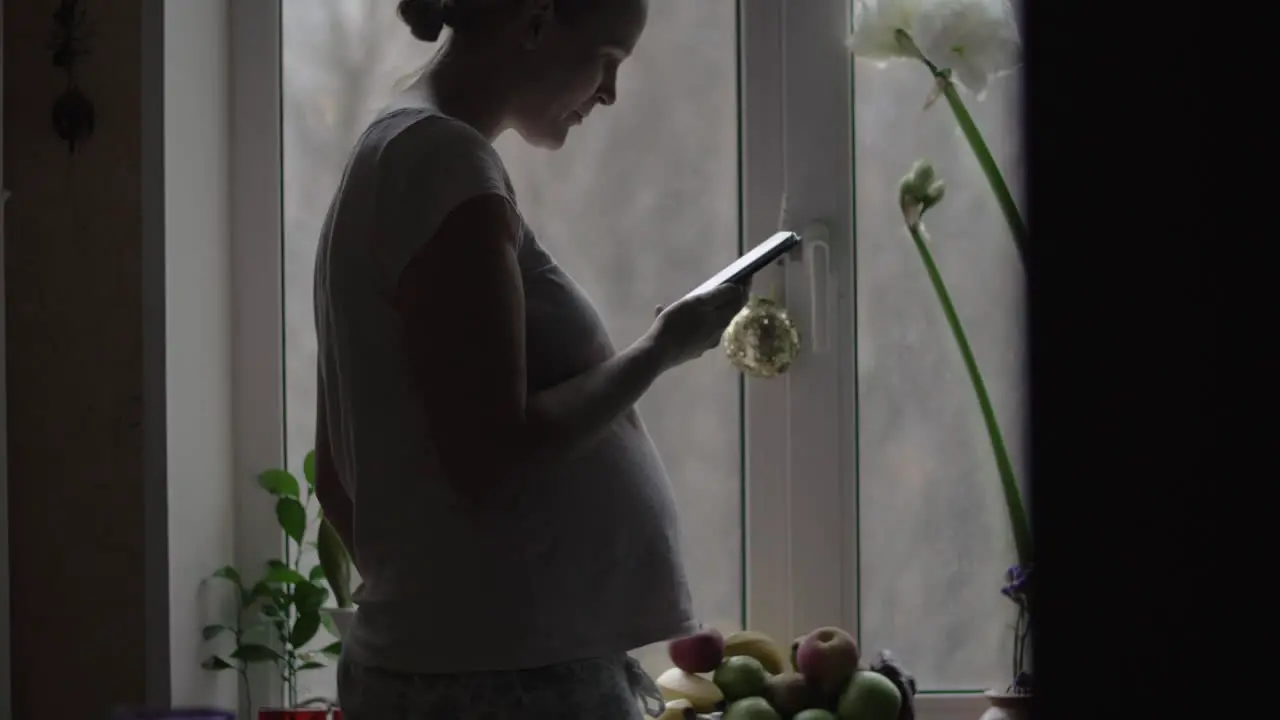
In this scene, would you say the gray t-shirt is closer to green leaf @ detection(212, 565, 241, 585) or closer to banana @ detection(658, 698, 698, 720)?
banana @ detection(658, 698, 698, 720)

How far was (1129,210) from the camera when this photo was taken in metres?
0.23

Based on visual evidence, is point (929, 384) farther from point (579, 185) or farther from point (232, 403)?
point (232, 403)

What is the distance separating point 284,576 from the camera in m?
1.59

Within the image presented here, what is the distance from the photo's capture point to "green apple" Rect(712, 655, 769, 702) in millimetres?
1406

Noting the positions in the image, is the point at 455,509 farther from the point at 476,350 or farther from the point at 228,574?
the point at 228,574

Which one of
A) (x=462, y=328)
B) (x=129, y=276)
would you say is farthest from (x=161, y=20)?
(x=462, y=328)

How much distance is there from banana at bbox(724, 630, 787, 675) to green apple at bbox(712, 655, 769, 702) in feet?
0.11

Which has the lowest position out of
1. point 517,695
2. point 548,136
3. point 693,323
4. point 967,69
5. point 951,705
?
point 951,705

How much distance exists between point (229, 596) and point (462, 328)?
3.46ft

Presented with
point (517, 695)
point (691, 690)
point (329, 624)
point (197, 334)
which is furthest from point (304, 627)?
point (517, 695)

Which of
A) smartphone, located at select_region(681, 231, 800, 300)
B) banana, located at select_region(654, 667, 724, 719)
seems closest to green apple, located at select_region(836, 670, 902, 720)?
banana, located at select_region(654, 667, 724, 719)

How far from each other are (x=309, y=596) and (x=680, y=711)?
1.57ft

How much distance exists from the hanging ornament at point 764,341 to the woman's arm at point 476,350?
867 mm

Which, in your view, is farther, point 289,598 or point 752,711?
point 289,598
